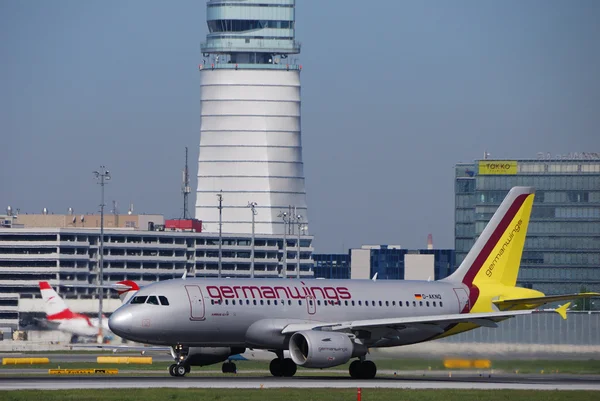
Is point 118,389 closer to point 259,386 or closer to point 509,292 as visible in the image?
point 259,386

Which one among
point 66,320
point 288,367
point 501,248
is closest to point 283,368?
point 288,367

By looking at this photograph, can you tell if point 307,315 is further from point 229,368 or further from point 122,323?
point 122,323

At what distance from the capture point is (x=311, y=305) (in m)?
69.7

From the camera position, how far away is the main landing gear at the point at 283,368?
2753 inches

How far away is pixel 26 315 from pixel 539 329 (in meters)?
65.9

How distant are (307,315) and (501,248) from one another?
1322 cm

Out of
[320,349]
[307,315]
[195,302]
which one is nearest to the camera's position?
[320,349]

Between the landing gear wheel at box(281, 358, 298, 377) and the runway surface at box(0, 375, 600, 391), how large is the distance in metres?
1.14

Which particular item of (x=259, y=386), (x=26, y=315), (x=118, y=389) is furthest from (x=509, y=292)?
A: (x=26, y=315)

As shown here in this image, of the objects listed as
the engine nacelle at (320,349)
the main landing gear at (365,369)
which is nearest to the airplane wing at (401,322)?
the engine nacelle at (320,349)

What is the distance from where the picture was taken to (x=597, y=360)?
77375 mm

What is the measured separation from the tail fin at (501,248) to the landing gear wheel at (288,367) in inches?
455

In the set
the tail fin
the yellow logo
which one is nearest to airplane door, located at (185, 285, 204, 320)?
the tail fin

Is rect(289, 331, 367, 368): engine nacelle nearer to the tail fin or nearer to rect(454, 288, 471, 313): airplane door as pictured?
rect(454, 288, 471, 313): airplane door
